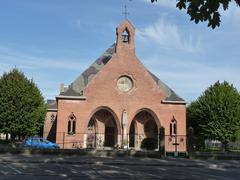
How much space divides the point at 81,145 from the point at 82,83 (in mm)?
7954

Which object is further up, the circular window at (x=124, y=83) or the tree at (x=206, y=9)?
the circular window at (x=124, y=83)

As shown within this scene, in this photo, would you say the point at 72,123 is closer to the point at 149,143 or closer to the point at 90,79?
the point at 90,79

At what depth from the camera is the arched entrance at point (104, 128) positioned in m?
42.0

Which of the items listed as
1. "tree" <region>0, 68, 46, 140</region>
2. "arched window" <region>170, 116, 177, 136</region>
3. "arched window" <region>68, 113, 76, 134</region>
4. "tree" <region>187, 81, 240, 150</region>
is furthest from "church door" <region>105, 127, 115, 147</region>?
"tree" <region>187, 81, 240, 150</region>

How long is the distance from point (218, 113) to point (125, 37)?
45.5ft

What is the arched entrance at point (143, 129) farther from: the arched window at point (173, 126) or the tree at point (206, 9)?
the tree at point (206, 9)

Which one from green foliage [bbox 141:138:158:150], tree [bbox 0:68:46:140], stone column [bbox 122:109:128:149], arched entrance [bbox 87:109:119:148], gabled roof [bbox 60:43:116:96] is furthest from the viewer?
gabled roof [bbox 60:43:116:96]

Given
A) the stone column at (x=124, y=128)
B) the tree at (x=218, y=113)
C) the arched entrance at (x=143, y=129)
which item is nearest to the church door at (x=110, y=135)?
the arched entrance at (x=143, y=129)

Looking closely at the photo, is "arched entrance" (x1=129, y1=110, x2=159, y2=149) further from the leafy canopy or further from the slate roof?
Result: the leafy canopy

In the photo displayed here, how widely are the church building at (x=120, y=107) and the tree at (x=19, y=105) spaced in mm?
2453

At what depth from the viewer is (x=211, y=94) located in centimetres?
4584

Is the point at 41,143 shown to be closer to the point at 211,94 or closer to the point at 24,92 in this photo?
the point at 24,92

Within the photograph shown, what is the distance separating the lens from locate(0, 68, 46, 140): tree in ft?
128

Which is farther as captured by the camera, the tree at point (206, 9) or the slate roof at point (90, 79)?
the slate roof at point (90, 79)
